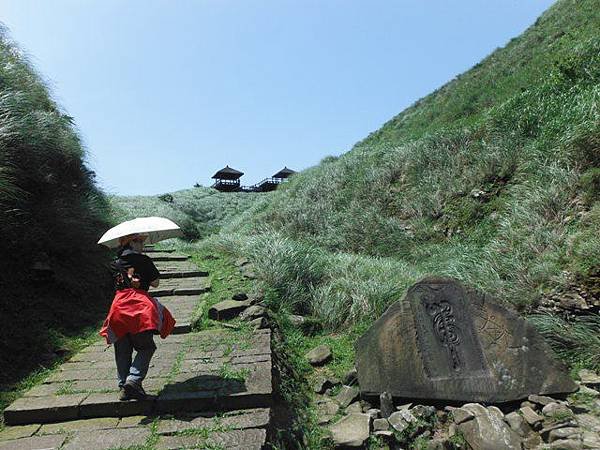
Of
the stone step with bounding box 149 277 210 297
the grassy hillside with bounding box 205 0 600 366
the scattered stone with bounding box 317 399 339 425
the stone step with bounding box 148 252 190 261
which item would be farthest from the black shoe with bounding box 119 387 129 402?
the stone step with bounding box 148 252 190 261

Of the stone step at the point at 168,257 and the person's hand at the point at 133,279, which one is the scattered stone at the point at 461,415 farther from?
the stone step at the point at 168,257

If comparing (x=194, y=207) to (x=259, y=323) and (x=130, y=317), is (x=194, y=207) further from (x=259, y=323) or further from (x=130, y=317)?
(x=130, y=317)

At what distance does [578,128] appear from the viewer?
641 cm

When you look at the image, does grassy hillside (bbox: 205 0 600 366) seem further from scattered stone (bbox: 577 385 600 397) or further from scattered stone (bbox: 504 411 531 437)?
scattered stone (bbox: 504 411 531 437)

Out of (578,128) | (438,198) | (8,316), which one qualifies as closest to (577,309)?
(578,128)

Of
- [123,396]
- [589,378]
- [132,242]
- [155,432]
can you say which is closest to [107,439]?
[155,432]

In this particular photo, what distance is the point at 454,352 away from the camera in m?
3.78

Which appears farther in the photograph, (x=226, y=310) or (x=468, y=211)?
(x=468, y=211)

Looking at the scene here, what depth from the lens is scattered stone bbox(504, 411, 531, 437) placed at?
10.4ft

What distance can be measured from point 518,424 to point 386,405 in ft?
3.34

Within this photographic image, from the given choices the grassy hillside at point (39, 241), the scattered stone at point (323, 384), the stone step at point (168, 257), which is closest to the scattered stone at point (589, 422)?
the scattered stone at point (323, 384)

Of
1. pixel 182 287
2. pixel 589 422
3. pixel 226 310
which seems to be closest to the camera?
pixel 589 422

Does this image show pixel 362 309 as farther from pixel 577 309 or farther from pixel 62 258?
pixel 62 258

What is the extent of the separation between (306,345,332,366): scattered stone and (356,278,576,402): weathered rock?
72cm
